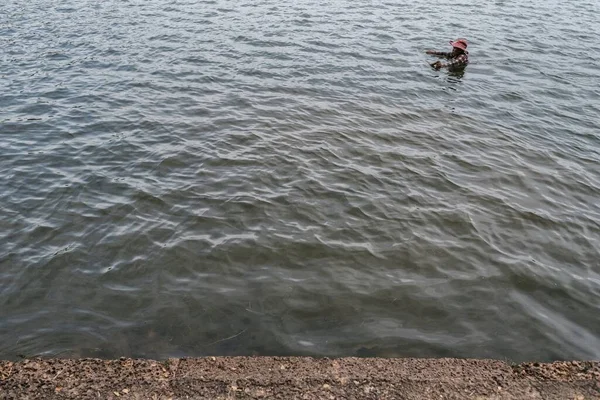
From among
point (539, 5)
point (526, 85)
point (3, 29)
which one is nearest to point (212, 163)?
point (526, 85)

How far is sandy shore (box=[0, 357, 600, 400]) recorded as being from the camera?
4.33m

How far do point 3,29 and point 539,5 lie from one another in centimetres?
2228

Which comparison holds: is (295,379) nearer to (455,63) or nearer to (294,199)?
(294,199)

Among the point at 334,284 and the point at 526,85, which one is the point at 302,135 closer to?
the point at 334,284

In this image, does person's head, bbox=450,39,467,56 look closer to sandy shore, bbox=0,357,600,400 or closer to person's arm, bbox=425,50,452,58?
person's arm, bbox=425,50,452,58

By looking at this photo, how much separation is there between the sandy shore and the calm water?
0.70m

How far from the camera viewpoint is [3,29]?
16.2 m

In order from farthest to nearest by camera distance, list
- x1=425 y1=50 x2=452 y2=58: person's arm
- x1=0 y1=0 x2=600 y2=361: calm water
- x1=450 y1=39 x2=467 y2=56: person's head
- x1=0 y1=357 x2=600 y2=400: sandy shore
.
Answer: x1=425 y1=50 x2=452 y2=58: person's arm → x1=450 y1=39 x2=467 y2=56: person's head → x1=0 y1=0 x2=600 y2=361: calm water → x1=0 y1=357 x2=600 y2=400: sandy shore

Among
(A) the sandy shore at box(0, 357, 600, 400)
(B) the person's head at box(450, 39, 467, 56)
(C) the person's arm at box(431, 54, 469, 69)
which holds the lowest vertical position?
(A) the sandy shore at box(0, 357, 600, 400)

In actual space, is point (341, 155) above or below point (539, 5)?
below

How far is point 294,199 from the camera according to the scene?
812 centimetres

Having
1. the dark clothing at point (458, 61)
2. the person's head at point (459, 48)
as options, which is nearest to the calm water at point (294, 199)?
the dark clothing at point (458, 61)

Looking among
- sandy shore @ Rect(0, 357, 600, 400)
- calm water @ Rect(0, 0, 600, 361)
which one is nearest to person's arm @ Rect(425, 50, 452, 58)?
calm water @ Rect(0, 0, 600, 361)

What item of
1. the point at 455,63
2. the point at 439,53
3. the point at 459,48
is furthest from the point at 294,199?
the point at 439,53
